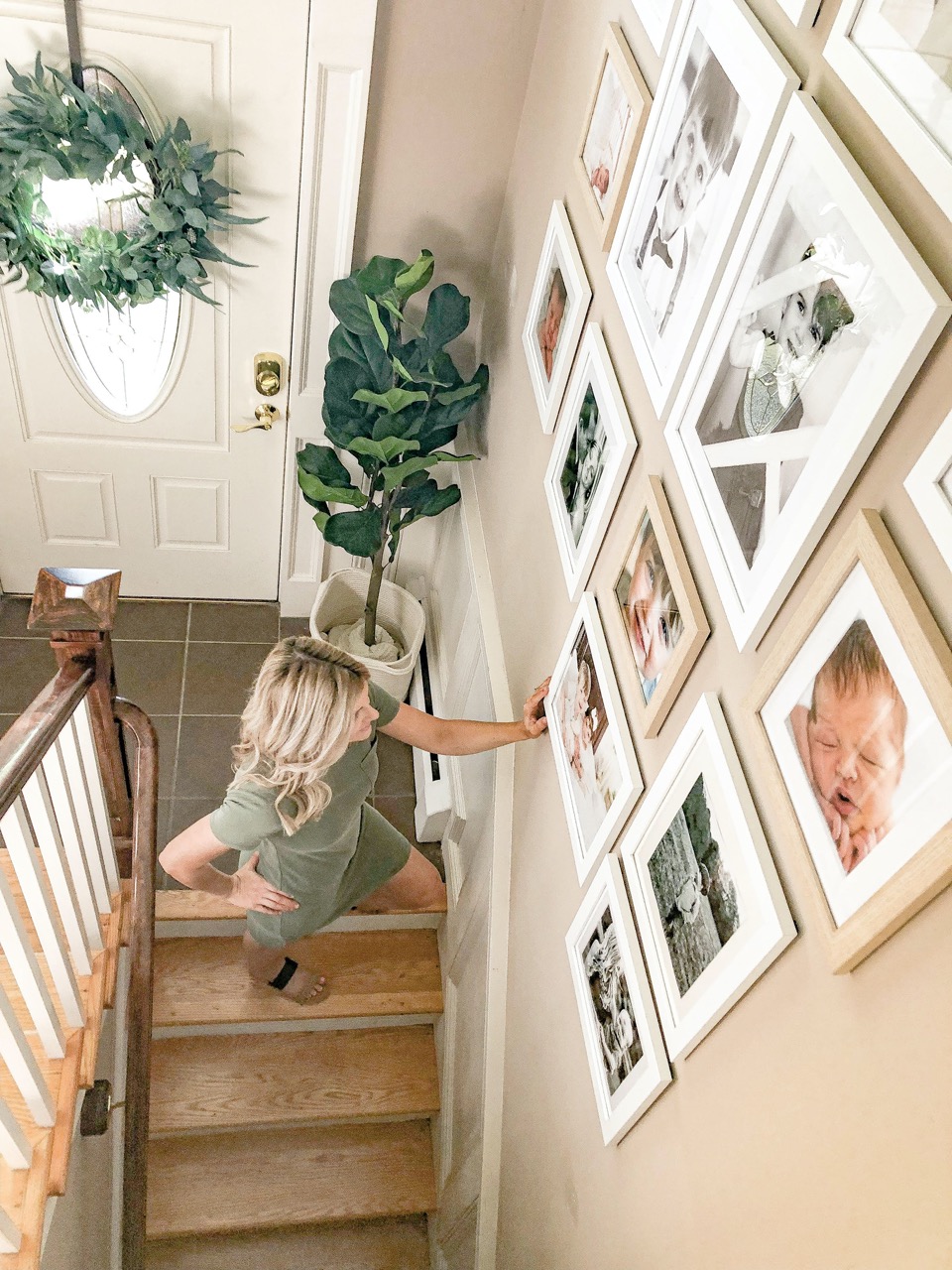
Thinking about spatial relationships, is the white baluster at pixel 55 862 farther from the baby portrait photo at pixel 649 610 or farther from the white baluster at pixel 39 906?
the baby portrait photo at pixel 649 610

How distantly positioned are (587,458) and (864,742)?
1.08 metres

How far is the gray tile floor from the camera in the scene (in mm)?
3484

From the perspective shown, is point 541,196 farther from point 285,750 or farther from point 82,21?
point 285,750

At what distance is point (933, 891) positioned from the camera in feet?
2.56

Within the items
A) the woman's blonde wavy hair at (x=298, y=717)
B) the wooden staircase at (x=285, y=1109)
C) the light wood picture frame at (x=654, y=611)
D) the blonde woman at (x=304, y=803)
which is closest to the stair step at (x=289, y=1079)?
the wooden staircase at (x=285, y=1109)

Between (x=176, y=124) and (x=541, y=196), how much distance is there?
1.10 meters

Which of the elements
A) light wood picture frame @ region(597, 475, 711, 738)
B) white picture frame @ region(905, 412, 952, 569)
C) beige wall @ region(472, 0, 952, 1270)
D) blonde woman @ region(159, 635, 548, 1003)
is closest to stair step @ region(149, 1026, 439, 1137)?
blonde woman @ region(159, 635, 548, 1003)

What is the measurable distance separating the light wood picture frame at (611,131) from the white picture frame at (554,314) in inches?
5.0

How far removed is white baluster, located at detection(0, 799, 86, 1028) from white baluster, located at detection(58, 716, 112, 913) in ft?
0.53

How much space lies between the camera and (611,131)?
5.83 ft

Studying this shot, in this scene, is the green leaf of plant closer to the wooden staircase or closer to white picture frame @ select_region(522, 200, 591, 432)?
white picture frame @ select_region(522, 200, 591, 432)

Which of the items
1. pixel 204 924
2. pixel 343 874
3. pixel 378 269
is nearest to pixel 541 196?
pixel 378 269

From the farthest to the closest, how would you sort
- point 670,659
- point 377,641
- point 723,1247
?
point 377,641
point 670,659
point 723,1247

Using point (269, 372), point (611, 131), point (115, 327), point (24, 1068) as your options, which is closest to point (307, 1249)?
point (24, 1068)
